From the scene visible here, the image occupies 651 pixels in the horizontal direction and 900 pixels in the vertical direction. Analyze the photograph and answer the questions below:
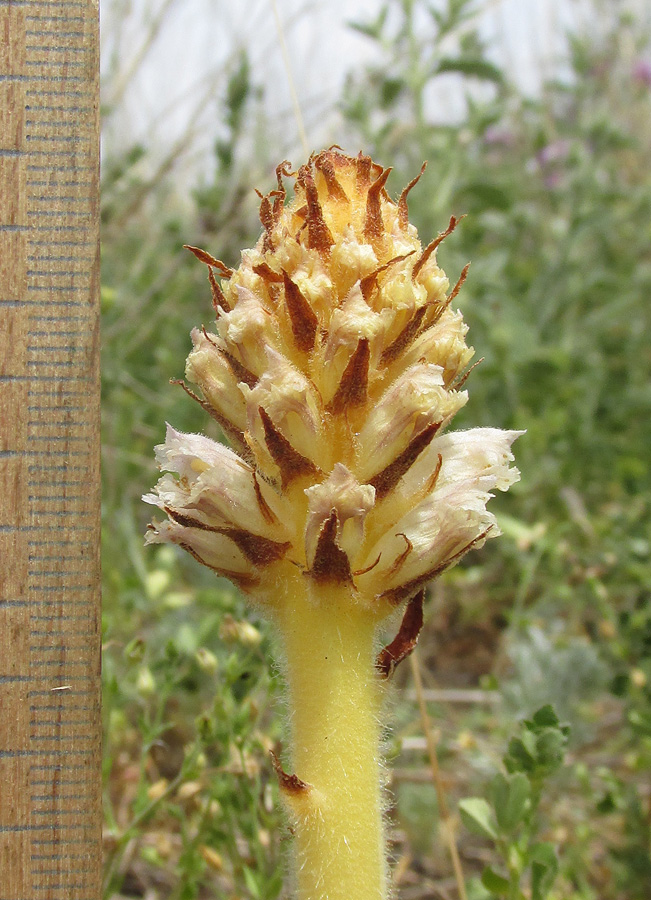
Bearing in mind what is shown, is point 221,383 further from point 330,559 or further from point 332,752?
point 332,752

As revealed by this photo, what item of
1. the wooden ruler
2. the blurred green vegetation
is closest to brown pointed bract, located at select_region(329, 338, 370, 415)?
the wooden ruler

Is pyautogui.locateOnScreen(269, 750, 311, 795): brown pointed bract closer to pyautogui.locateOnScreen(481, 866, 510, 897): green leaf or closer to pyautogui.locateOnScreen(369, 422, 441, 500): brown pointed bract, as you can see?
pyautogui.locateOnScreen(369, 422, 441, 500): brown pointed bract

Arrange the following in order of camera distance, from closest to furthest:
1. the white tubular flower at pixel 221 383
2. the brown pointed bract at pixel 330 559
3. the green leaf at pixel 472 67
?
the brown pointed bract at pixel 330 559
the white tubular flower at pixel 221 383
the green leaf at pixel 472 67

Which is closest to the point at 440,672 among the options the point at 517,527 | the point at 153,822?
the point at 517,527

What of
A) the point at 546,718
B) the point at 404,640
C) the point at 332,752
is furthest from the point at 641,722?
the point at 332,752

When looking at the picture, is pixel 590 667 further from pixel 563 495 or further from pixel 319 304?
pixel 319 304

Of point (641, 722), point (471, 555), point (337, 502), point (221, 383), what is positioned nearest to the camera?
point (337, 502)

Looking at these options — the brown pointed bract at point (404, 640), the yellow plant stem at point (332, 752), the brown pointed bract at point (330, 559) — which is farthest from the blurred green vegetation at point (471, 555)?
the brown pointed bract at point (330, 559)

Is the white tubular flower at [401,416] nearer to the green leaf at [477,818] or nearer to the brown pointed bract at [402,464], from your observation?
the brown pointed bract at [402,464]
